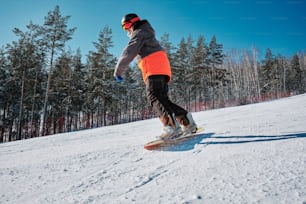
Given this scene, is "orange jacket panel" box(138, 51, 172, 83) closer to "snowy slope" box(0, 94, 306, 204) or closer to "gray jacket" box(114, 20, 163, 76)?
"gray jacket" box(114, 20, 163, 76)

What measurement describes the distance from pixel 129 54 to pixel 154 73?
0.42 meters

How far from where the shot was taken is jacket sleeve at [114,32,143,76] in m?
2.56

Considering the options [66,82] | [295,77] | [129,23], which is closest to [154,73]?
[129,23]

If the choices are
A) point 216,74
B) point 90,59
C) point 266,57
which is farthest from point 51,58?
point 266,57

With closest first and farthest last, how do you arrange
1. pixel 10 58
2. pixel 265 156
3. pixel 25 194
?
pixel 25 194, pixel 265 156, pixel 10 58

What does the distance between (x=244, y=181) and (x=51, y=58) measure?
21.1m

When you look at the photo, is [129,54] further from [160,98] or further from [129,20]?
[160,98]

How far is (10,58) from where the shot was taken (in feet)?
74.7

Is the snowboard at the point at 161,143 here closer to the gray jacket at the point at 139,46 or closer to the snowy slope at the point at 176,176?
the snowy slope at the point at 176,176

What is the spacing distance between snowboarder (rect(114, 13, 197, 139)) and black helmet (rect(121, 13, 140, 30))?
0.06ft

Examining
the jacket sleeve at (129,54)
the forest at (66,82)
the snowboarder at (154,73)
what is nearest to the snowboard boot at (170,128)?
the snowboarder at (154,73)

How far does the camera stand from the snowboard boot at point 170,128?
2.48m

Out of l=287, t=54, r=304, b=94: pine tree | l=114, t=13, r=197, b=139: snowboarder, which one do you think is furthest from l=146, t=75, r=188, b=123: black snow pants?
l=287, t=54, r=304, b=94: pine tree

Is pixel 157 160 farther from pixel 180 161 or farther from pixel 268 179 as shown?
pixel 268 179
